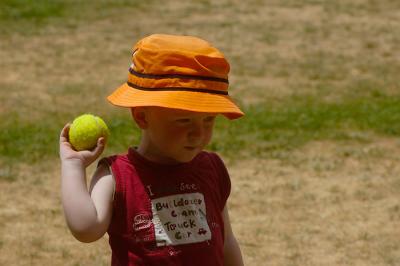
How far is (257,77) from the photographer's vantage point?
934cm

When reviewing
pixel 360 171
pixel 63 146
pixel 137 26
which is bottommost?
pixel 137 26

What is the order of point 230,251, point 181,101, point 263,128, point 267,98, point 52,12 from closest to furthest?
point 181,101, point 230,251, point 263,128, point 267,98, point 52,12

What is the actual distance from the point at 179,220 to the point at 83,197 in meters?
0.35

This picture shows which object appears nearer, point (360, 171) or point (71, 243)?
point (71, 243)

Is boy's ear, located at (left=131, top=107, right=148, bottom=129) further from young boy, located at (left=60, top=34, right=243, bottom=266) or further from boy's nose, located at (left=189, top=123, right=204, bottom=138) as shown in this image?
boy's nose, located at (left=189, top=123, right=204, bottom=138)

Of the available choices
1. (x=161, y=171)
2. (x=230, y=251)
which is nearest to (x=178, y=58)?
(x=161, y=171)

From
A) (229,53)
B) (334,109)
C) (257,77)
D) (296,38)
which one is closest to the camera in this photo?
(334,109)

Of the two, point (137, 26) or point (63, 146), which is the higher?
point (63, 146)

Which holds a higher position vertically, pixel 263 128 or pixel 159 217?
pixel 159 217

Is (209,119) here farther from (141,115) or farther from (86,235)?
(86,235)

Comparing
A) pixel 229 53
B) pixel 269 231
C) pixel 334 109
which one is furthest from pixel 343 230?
pixel 229 53

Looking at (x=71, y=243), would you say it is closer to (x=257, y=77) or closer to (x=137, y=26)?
(x=257, y=77)

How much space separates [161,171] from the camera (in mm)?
3160

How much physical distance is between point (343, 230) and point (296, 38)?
5757 mm
